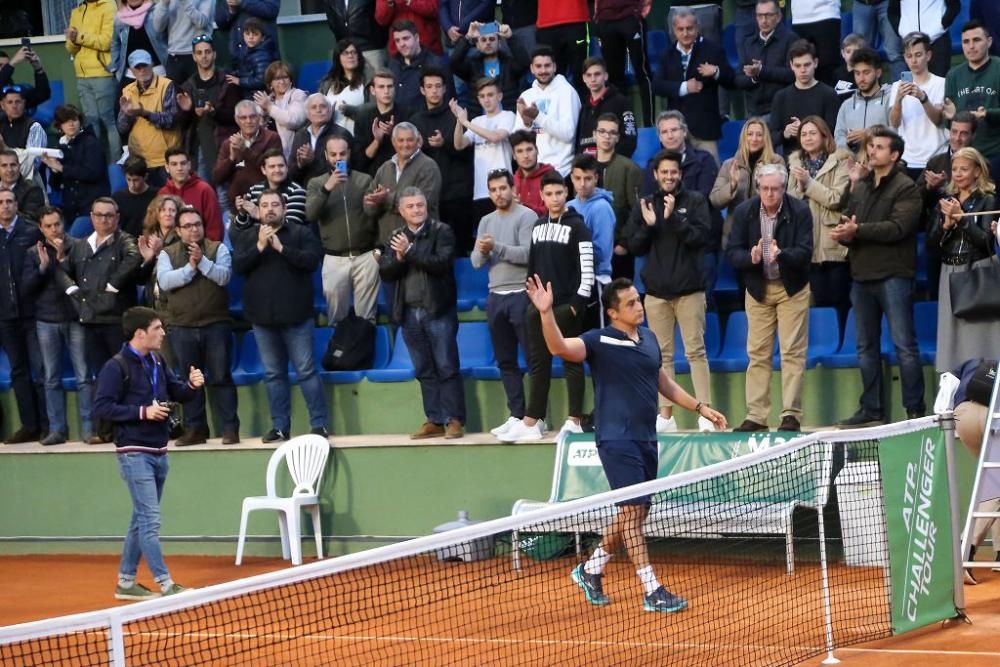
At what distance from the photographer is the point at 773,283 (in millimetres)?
12500

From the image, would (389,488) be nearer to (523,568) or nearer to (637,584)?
(523,568)

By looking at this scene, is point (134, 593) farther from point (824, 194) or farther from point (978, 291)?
point (978, 291)

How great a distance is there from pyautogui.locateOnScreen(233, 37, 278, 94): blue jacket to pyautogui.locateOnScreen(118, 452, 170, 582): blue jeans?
6690mm

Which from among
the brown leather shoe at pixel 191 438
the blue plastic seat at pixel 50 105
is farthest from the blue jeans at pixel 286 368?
the blue plastic seat at pixel 50 105

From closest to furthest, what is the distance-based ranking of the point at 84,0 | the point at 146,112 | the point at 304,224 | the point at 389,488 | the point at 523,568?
the point at 523,568, the point at 389,488, the point at 304,224, the point at 146,112, the point at 84,0

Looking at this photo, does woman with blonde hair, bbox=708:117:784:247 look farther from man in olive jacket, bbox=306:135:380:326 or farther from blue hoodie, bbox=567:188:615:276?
man in olive jacket, bbox=306:135:380:326

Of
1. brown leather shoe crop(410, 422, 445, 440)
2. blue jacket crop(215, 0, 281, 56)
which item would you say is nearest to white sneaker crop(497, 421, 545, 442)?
brown leather shoe crop(410, 422, 445, 440)

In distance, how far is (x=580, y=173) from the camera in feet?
43.3

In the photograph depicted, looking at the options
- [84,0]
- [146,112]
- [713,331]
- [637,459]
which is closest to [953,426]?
[637,459]

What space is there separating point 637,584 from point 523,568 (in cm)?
113

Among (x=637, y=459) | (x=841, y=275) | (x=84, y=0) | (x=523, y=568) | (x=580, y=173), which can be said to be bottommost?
(x=523, y=568)

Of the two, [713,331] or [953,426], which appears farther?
[713,331]

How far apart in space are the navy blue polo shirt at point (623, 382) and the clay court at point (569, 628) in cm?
113

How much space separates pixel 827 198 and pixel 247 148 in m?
6.45
